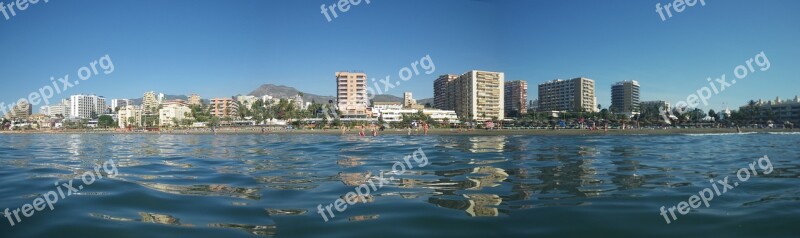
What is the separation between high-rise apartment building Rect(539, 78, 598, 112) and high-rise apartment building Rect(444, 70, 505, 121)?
3093 cm

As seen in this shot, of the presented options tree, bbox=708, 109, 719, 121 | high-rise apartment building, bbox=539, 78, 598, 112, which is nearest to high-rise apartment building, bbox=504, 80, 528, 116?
high-rise apartment building, bbox=539, 78, 598, 112

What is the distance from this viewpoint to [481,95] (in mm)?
131625

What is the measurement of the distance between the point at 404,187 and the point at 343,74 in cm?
13537

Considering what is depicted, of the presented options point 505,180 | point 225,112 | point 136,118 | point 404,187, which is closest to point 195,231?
point 404,187

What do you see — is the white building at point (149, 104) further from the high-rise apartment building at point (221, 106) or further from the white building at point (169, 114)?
the high-rise apartment building at point (221, 106)

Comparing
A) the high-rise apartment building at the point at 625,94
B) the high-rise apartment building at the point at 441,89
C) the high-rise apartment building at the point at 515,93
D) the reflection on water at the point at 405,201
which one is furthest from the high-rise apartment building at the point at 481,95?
the reflection on water at the point at 405,201

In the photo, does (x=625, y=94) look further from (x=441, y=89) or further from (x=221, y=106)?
(x=221, y=106)

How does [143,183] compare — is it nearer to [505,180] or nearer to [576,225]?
[505,180]

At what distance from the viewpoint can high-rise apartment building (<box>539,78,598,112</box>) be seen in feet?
514

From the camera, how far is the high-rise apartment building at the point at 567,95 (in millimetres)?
156750

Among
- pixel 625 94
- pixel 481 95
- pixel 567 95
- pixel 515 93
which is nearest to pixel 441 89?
pixel 481 95

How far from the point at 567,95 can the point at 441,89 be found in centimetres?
4373

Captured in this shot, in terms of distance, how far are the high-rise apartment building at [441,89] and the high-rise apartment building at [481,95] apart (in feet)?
67.6

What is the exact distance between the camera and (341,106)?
141 meters
